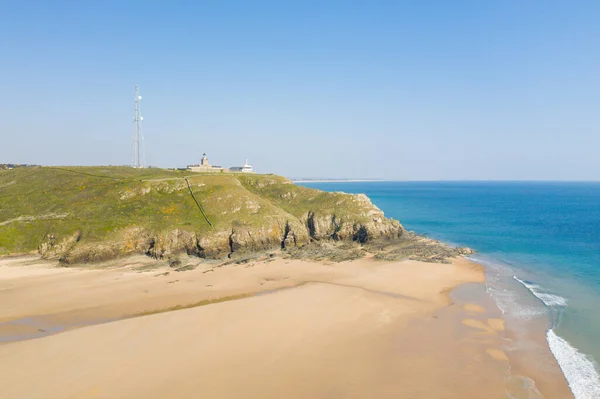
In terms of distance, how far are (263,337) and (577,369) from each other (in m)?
22.5

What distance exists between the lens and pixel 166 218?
57.1 m

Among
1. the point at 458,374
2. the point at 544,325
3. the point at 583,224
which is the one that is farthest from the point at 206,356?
the point at 583,224

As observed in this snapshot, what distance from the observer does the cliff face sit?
51.7 metres

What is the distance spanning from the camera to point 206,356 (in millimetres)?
24406

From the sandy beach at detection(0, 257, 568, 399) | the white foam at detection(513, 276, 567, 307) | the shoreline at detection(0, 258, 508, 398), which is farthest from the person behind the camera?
the white foam at detection(513, 276, 567, 307)

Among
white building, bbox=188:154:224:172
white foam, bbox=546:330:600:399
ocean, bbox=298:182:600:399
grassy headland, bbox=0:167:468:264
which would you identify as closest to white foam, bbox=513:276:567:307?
ocean, bbox=298:182:600:399

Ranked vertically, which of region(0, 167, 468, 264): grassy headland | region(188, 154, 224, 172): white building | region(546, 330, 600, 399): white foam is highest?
region(188, 154, 224, 172): white building

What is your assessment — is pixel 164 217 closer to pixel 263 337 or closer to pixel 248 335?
pixel 248 335

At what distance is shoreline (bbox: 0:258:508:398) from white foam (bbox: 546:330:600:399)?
151 inches

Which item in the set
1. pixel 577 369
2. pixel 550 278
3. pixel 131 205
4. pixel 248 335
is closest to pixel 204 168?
pixel 131 205

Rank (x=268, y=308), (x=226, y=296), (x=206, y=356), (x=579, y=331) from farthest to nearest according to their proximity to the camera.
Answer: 1. (x=226, y=296)
2. (x=268, y=308)
3. (x=579, y=331)
4. (x=206, y=356)

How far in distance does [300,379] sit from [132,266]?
118ft

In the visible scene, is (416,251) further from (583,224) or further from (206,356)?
(583,224)

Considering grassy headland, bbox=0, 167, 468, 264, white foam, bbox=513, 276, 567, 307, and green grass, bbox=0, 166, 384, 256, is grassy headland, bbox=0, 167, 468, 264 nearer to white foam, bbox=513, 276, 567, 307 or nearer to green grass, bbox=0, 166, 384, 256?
green grass, bbox=0, 166, 384, 256
